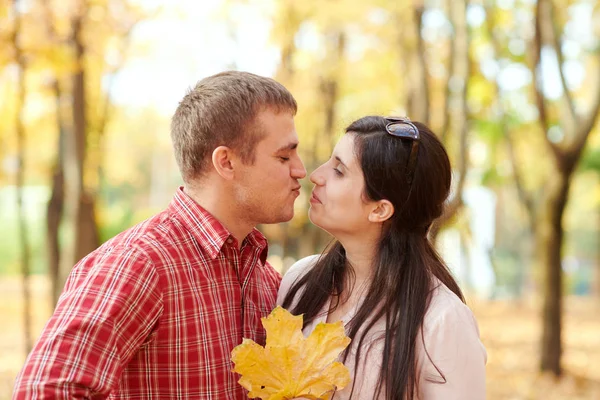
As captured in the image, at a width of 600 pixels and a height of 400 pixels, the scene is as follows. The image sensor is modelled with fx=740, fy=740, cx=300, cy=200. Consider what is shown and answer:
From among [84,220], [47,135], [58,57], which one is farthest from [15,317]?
[58,57]

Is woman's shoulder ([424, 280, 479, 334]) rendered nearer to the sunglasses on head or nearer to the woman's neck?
the woman's neck

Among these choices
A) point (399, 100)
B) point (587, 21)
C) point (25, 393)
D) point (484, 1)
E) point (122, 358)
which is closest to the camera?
point (25, 393)

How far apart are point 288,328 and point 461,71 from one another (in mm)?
7600

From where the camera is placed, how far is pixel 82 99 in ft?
28.9

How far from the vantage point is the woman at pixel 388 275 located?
2.42 m

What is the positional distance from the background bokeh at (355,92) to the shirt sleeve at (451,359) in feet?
2.36

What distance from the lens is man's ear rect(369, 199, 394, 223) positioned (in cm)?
274

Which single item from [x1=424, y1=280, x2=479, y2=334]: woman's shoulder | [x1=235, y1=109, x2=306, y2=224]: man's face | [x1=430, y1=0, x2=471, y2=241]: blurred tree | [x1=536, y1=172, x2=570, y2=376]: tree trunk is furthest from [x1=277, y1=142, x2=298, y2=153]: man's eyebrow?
[x1=536, y1=172, x2=570, y2=376]: tree trunk

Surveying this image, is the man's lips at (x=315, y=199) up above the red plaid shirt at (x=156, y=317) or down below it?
above

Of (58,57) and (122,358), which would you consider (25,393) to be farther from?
(58,57)

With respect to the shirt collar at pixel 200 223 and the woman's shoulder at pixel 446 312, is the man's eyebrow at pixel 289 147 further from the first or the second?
the woman's shoulder at pixel 446 312

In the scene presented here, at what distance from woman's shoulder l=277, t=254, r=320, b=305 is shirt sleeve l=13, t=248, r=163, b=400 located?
834 mm

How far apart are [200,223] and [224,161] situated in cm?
23

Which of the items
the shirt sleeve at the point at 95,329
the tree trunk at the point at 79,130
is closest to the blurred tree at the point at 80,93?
the tree trunk at the point at 79,130
